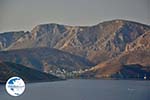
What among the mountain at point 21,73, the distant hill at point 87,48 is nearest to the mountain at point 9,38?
the distant hill at point 87,48

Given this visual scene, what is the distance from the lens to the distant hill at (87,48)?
279cm

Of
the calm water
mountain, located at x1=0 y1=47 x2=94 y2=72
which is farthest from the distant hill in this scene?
the calm water

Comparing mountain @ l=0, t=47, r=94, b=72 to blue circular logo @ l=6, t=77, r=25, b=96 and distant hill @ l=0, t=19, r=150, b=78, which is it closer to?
distant hill @ l=0, t=19, r=150, b=78

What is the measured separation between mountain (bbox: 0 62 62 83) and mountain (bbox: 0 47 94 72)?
5 centimetres

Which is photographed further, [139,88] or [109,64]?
[109,64]

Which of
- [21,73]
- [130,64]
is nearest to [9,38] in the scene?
[21,73]

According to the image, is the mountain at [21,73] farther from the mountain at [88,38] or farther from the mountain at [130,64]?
the mountain at [130,64]

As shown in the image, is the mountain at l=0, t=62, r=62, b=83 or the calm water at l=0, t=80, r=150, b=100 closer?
the calm water at l=0, t=80, r=150, b=100

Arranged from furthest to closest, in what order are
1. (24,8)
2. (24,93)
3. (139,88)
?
(24,8)
(24,93)
(139,88)

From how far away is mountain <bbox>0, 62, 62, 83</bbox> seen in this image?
2.86m

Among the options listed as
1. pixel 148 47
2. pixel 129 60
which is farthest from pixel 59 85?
pixel 148 47

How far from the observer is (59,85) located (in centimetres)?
279

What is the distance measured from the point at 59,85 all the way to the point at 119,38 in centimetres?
71

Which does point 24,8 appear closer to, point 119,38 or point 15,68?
point 15,68
